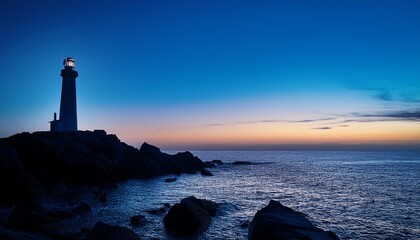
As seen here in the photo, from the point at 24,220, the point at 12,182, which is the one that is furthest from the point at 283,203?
the point at 12,182

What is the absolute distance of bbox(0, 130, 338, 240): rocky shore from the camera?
47.4 feet

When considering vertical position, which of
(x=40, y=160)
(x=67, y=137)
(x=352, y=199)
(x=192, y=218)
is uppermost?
(x=67, y=137)

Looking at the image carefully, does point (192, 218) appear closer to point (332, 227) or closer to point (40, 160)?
point (332, 227)

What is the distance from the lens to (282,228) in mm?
13414

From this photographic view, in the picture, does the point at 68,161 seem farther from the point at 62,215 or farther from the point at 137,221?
the point at 137,221

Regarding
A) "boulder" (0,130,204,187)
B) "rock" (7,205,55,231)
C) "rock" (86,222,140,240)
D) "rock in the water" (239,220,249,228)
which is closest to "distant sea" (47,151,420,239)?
"rock in the water" (239,220,249,228)

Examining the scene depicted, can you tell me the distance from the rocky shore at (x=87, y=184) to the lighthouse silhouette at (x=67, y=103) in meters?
11.2

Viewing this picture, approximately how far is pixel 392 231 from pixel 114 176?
4223 centimetres

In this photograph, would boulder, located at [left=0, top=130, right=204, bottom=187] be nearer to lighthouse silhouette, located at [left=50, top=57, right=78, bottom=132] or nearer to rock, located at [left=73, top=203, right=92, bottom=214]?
rock, located at [left=73, top=203, right=92, bottom=214]

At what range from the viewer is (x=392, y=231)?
22.5m

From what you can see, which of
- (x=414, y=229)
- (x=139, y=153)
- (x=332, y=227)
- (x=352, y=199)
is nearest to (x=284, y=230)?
(x=332, y=227)

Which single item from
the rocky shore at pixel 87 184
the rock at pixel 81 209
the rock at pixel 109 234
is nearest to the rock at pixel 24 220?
the rocky shore at pixel 87 184

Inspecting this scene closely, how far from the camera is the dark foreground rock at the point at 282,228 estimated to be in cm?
1285

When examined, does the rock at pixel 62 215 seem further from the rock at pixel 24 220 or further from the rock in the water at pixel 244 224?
the rock in the water at pixel 244 224
